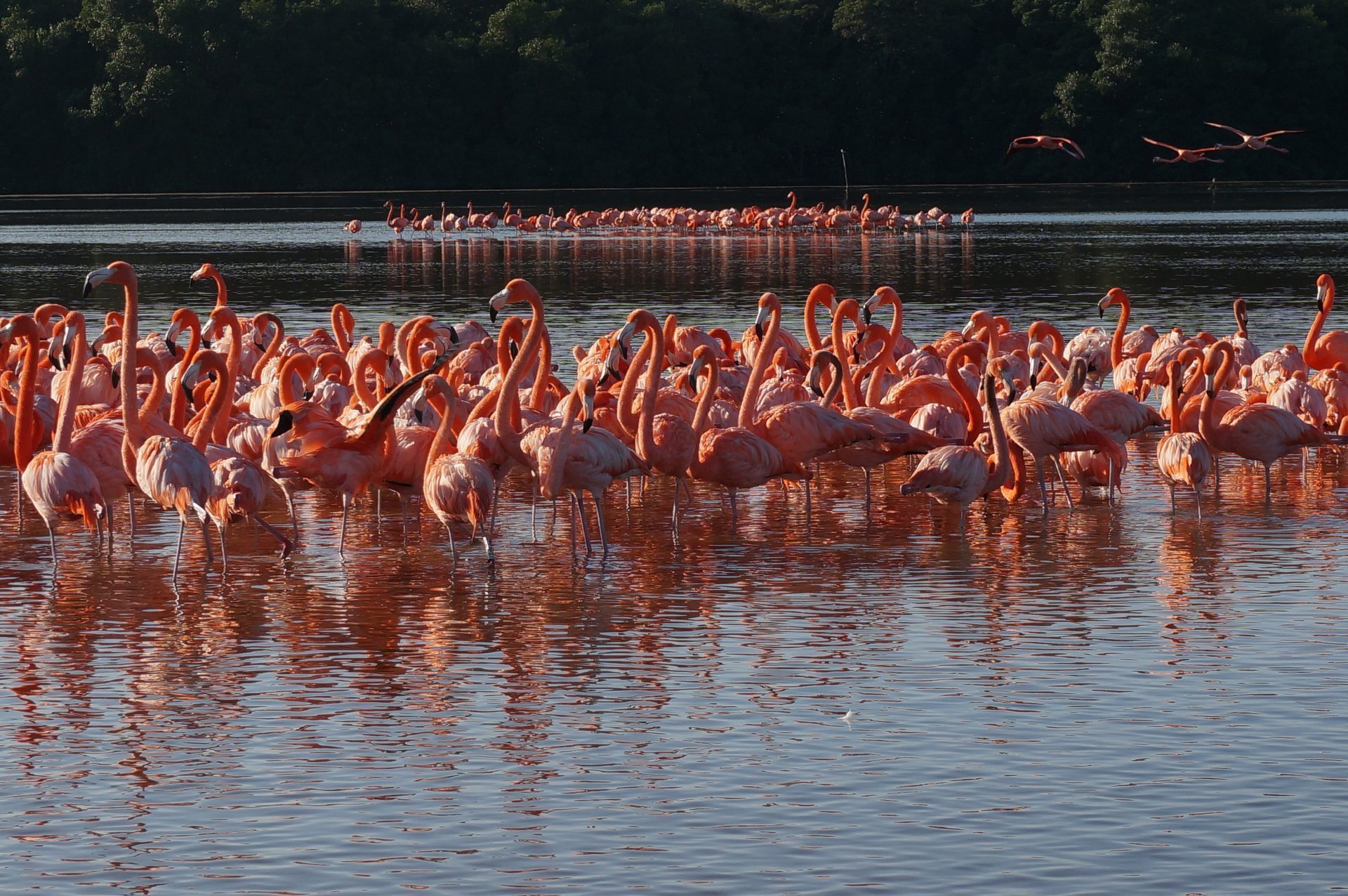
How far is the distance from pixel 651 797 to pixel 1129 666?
2721 mm

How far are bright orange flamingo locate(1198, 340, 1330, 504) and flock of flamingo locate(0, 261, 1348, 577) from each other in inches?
0.6

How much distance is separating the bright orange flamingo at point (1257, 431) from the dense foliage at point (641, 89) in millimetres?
73882

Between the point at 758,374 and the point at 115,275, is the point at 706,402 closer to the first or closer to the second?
the point at 758,374

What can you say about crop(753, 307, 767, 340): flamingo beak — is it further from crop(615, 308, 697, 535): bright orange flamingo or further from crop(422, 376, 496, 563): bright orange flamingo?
crop(422, 376, 496, 563): bright orange flamingo

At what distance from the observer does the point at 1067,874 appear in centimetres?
629

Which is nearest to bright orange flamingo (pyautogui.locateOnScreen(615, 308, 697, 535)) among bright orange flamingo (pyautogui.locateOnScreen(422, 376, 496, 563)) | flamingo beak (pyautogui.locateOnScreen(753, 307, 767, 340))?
bright orange flamingo (pyautogui.locateOnScreen(422, 376, 496, 563))

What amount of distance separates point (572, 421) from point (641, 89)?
81351 millimetres

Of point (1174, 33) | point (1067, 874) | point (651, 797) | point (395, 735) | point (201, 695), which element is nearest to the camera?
point (1067, 874)

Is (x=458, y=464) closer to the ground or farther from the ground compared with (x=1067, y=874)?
farther from the ground

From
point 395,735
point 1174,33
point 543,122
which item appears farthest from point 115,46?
point 395,735

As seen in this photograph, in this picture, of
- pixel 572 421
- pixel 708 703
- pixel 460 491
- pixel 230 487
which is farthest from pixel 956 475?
pixel 230 487

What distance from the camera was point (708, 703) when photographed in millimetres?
8250

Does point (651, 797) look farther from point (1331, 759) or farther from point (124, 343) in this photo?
point (124, 343)

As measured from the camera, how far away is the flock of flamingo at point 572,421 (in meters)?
11.1
